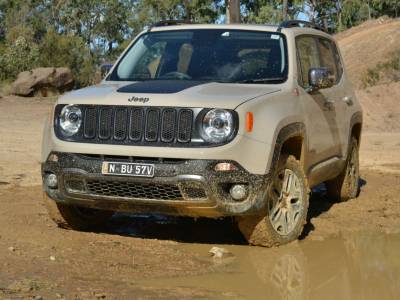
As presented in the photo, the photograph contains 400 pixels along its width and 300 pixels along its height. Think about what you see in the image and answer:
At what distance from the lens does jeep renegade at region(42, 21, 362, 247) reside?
6113mm

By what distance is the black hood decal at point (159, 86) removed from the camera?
21.1ft

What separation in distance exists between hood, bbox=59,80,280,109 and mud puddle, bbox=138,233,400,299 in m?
1.27

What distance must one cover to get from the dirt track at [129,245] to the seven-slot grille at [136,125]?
91 cm

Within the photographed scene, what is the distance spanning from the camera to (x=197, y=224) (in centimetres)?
793

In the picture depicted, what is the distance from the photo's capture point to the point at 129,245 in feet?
22.0

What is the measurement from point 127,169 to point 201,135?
0.64 m

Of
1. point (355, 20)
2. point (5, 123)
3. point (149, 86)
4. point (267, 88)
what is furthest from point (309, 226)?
point (355, 20)

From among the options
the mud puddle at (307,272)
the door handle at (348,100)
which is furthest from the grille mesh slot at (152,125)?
the door handle at (348,100)

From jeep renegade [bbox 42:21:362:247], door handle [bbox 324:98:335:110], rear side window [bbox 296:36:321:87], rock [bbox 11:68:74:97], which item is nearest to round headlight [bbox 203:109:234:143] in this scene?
jeep renegade [bbox 42:21:362:247]

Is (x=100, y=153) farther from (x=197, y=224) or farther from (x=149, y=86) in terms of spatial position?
(x=197, y=224)

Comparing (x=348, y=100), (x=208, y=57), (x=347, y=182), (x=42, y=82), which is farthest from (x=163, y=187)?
(x=42, y=82)

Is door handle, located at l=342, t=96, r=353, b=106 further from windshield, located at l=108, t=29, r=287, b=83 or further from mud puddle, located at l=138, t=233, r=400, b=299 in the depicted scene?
mud puddle, located at l=138, t=233, r=400, b=299

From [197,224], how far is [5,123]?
36.9ft

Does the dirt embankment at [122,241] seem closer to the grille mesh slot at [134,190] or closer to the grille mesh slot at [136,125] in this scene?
the grille mesh slot at [134,190]
